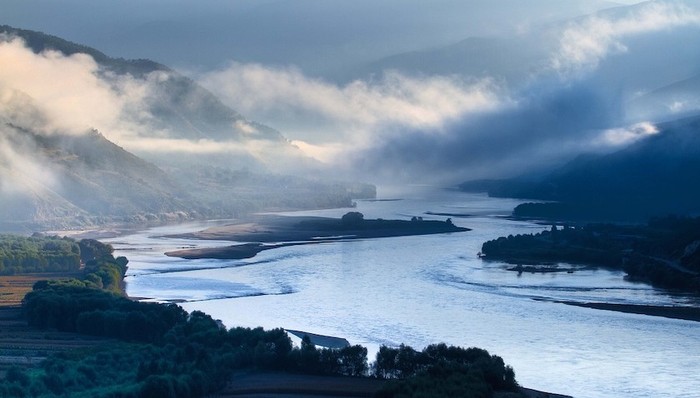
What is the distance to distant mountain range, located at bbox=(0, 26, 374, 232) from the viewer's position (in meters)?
72.1

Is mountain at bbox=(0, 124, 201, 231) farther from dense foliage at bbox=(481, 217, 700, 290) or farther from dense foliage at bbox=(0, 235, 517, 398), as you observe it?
dense foliage at bbox=(0, 235, 517, 398)

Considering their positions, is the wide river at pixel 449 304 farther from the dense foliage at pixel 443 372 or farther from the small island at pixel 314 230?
the small island at pixel 314 230

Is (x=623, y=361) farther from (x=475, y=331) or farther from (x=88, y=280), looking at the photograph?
(x=88, y=280)

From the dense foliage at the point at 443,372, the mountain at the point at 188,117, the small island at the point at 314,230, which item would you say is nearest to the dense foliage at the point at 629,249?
the small island at the point at 314,230

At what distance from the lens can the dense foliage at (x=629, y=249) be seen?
43.7m

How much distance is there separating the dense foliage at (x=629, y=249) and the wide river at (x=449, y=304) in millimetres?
1350

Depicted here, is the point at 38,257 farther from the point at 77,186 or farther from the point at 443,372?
the point at 77,186

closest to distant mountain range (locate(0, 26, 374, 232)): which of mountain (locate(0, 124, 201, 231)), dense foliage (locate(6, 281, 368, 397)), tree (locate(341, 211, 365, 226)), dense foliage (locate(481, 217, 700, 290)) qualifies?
mountain (locate(0, 124, 201, 231))

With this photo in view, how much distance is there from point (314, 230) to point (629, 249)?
63.6ft

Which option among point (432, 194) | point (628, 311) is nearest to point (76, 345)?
point (628, 311)

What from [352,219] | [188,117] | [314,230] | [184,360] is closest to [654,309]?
[184,360]

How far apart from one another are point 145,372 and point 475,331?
10.4 metres

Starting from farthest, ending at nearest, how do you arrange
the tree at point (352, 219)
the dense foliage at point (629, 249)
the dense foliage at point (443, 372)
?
1. the tree at point (352, 219)
2. the dense foliage at point (629, 249)
3. the dense foliage at point (443, 372)

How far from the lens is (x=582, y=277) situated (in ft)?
146
